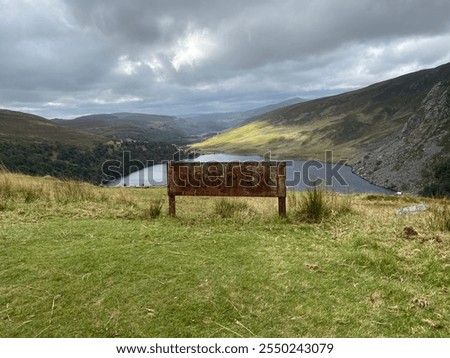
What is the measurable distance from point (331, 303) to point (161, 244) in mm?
3206

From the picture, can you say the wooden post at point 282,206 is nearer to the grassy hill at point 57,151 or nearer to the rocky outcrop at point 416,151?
the grassy hill at point 57,151

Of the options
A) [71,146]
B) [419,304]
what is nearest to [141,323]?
[419,304]

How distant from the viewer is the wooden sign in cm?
802

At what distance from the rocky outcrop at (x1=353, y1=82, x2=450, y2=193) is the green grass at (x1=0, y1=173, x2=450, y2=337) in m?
75.9

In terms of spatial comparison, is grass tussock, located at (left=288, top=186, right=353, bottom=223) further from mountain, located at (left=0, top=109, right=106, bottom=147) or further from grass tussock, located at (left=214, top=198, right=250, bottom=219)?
mountain, located at (left=0, top=109, right=106, bottom=147)

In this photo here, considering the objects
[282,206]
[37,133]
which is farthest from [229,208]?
[37,133]

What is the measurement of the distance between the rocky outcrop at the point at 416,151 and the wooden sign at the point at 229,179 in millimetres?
74855

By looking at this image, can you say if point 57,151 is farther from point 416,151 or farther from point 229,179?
point 229,179

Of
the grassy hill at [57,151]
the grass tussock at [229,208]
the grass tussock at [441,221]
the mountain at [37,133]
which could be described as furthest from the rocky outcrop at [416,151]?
the mountain at [37,133]

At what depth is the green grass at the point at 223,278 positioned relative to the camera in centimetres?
379

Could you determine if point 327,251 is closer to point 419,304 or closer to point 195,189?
point 419,304

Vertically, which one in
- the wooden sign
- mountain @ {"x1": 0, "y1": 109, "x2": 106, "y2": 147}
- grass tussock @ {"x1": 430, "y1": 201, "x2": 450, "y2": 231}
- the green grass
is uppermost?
mountain @ {"x1": 0, "y1": 109, "x2": 106, "y2": 147}

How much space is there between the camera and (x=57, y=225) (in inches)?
293

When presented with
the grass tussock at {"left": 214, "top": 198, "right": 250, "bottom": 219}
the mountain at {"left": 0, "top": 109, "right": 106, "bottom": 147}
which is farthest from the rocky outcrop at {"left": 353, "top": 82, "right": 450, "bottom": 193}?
the mountain at {"left": 0, "top": 109, "right": 106, "bottom": 147}
